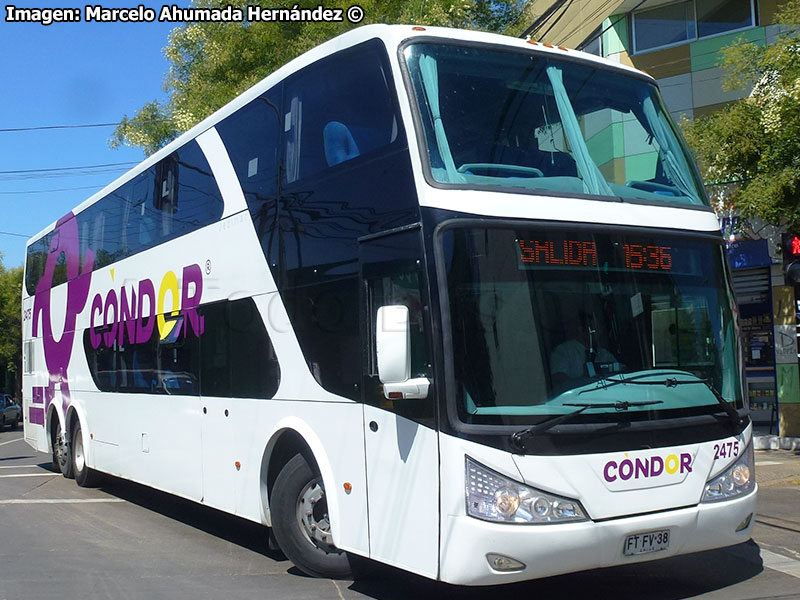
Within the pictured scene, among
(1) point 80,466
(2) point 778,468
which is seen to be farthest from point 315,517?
(2) point 778,468

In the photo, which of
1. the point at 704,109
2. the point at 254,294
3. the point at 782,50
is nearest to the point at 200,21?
the point at 704,109

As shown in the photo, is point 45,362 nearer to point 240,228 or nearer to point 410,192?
point 240,228

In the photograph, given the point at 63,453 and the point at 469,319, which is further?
the point at 63,453

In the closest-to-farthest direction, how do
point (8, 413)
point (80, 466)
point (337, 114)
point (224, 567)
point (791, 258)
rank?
point (337, 114) < point (224, 567) < point (791, 258) < point (80, 466) < point (8, 413)

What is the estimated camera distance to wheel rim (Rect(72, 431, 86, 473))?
13633 mm

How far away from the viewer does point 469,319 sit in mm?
5738

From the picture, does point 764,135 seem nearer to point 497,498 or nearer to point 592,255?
point 592,255

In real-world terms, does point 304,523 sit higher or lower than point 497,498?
lower

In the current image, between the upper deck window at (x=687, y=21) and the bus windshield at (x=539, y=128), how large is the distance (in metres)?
12.7

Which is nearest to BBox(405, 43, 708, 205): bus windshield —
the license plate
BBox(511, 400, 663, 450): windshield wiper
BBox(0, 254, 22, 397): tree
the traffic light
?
BBox(511, 400, 663, 450): windshield wiper

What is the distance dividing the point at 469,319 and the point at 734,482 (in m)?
2.35

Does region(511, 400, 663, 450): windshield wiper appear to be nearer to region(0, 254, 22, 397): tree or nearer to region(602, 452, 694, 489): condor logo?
region(602, 452, 694, 489): condor logo

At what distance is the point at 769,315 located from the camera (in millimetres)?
17594

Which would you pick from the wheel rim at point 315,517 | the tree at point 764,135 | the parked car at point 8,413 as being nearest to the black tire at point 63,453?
the wheel rim at point 315,517
